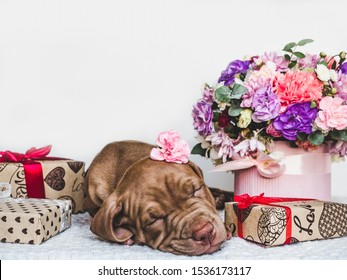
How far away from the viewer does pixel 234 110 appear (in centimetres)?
182

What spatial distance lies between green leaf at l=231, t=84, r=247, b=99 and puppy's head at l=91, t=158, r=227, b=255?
11.9 inches

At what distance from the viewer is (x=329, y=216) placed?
1668 mm

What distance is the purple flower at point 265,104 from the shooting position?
1.75 m

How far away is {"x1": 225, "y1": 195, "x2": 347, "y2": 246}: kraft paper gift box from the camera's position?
1582mm

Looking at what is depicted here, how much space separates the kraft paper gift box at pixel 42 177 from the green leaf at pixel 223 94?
0.66m

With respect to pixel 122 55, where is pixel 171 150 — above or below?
below

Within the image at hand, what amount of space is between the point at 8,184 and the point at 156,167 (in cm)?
60

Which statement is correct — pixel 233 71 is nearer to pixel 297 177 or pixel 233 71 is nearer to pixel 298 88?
pixel 298 88

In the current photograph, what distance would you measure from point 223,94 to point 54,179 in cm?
72

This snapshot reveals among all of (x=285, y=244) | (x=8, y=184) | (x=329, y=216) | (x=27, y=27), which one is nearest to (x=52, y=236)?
(x=8, y=184)

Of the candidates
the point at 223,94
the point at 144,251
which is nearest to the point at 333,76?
the point at 223,94

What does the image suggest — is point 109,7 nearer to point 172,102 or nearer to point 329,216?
point 172,102

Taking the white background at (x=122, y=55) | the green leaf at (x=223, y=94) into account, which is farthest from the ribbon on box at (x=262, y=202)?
the white background at (x=122, y=55)

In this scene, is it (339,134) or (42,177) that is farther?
(42,177)
